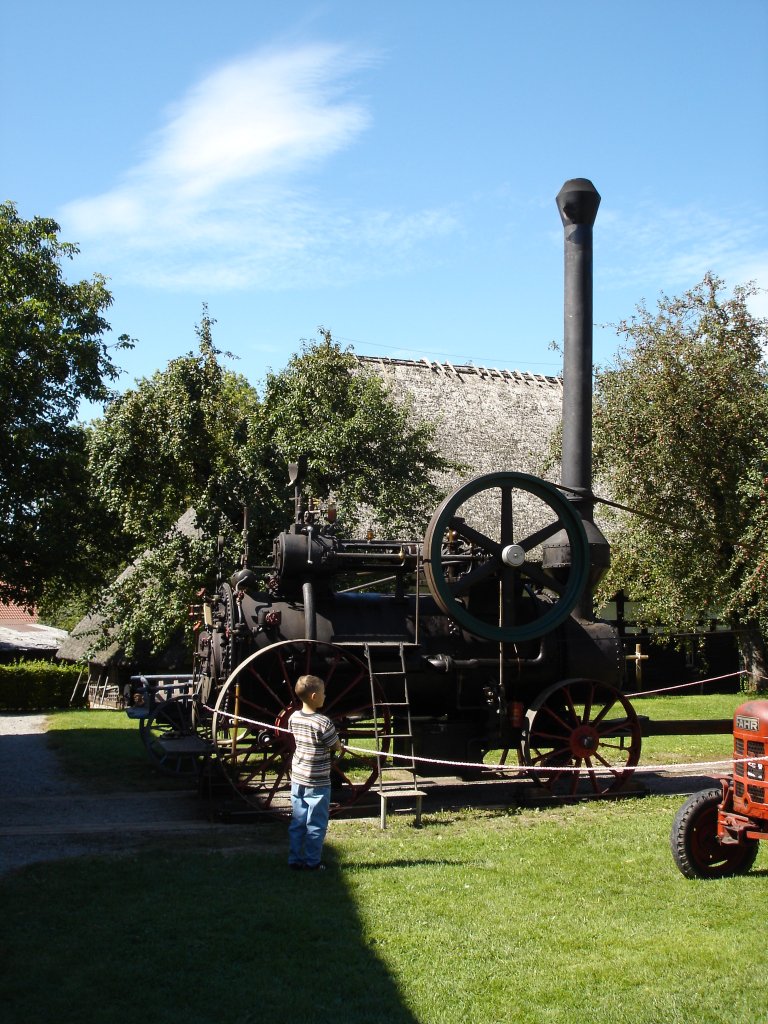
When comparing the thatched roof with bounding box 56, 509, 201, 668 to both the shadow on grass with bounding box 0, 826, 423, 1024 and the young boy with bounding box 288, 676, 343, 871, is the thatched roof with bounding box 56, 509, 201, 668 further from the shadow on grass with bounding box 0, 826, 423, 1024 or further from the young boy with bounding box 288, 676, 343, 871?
the shadow on grass with bounding box 0, 826, 423, 1024

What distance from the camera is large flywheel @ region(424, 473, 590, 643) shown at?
9602mm

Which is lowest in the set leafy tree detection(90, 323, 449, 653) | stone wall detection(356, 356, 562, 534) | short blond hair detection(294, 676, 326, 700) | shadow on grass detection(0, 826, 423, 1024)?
shadow on grass detection(0, 826, 423, 1024)

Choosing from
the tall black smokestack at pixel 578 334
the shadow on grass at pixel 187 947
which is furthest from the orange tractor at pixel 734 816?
the tall black smokestack at pixel 578 334

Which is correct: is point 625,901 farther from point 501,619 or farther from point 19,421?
point 19,421

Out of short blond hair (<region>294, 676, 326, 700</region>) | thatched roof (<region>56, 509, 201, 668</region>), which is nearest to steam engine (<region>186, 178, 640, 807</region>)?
short blond hair (<region>294, 676, 326, 700</region>)

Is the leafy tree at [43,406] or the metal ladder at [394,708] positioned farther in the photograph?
the leafy tree at [43,406]

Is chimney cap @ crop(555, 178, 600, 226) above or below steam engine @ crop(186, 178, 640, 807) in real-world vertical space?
above

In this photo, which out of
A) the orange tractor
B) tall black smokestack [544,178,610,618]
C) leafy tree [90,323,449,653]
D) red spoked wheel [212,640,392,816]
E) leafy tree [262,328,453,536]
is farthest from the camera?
leafy tree [262,328,453,536]

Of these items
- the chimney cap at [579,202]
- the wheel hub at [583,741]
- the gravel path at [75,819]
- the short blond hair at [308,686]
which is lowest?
the gravel path at [75,819]

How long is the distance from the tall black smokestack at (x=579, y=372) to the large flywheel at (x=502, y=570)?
35 centimetres

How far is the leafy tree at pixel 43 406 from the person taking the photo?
62.6 feet

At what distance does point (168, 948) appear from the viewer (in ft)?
18.2

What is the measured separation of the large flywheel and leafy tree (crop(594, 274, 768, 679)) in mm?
9809

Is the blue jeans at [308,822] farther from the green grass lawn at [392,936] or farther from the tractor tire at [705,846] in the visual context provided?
the tractor tire at [705,846]
